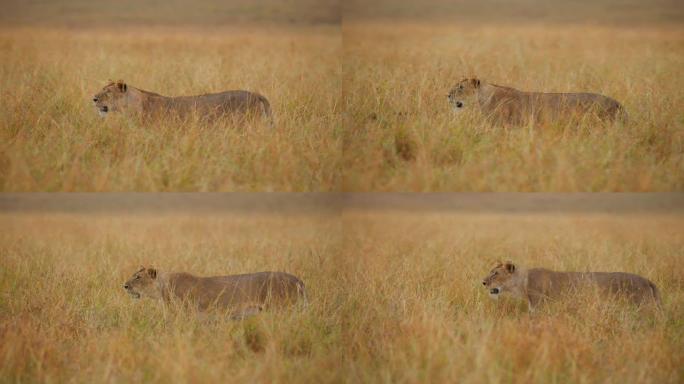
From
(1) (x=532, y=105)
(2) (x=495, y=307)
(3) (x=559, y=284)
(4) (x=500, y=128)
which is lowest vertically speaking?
(2) (x=495, y=307)

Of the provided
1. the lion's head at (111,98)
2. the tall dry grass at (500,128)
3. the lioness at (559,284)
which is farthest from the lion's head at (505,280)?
the lion's head at (111,98)

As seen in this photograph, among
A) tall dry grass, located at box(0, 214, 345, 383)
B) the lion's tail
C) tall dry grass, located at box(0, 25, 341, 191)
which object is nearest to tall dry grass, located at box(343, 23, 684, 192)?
tall dry grass, located at box(0, 25, 341, 191)

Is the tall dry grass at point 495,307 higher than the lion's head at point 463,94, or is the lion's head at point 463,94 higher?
the lion's head at point 463,94

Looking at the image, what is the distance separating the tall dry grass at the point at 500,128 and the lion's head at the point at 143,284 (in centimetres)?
97

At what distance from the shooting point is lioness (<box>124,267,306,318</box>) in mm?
4664

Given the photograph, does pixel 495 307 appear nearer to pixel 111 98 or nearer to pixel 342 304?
pixel 342 304

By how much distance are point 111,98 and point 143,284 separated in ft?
2.74

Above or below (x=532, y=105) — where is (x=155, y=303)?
below

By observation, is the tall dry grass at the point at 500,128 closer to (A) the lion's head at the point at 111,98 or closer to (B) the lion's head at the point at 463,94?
(B) the lion's head at the point at 463,94

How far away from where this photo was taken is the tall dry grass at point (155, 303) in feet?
15.1

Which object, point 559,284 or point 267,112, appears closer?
point 559,284

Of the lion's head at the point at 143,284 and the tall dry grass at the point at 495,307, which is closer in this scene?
the tall dry grass at the point at 495,307

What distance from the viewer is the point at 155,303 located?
4.66 meters

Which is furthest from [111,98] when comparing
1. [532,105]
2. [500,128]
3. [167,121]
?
[532,105]
